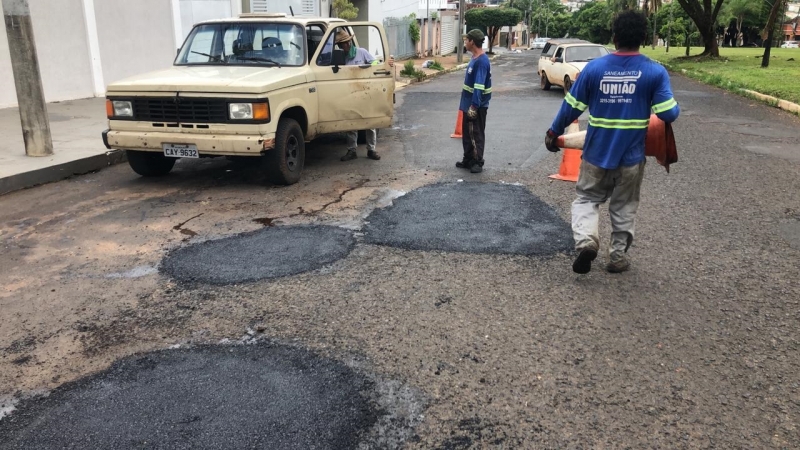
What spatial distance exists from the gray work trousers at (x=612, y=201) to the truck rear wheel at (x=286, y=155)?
3.68 metres

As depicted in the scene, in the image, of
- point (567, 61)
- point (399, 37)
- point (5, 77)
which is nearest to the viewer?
point (5, 77)

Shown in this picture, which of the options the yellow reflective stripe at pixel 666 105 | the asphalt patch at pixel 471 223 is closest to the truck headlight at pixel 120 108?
the asphalt patch at pixel 471 223

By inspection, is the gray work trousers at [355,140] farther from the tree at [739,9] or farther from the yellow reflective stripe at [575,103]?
the tree at [739,9]

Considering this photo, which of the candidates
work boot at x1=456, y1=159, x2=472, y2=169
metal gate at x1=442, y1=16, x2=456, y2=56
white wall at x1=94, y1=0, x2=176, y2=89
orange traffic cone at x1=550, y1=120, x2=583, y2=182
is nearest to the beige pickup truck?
work boot at x1=456, y1=159, x2=472, y2=169

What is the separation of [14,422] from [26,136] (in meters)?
6.48

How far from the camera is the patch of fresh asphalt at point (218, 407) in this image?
9.87 feet

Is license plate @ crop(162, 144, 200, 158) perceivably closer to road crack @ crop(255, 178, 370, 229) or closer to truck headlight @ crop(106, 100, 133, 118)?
truck headlight @ crop(106, 100, 133, 118)

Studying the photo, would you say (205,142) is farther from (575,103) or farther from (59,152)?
(575,103)

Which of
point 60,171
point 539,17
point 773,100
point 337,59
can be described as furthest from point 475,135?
point 539,17

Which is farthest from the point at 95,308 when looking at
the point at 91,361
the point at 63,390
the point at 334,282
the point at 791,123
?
the point at 791,123

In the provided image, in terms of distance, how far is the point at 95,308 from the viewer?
4.47 meters

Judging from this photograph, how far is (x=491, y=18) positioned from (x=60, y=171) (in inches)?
2190

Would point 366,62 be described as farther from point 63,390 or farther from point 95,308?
point 63,390

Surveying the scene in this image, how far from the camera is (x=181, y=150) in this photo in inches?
283
